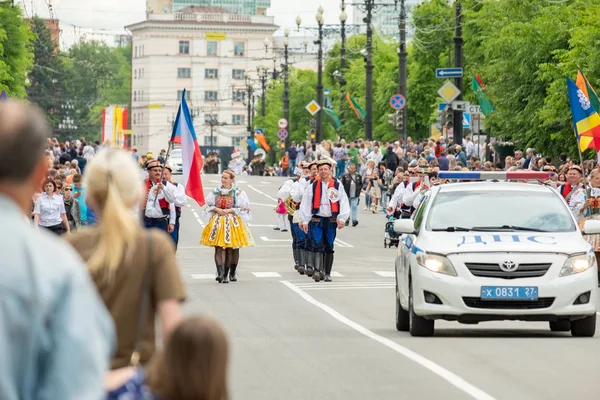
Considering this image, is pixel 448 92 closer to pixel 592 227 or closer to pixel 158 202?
pixel 158 202

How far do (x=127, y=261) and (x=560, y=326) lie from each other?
38.4 ft

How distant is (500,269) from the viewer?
50.5 ft

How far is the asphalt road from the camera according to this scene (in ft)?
38.8

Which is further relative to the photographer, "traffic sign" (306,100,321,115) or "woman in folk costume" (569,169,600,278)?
"traffic sign" (306,100,321,115)

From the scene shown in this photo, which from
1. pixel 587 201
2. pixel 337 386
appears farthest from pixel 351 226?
pixel 337 386

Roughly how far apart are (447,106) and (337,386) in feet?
107

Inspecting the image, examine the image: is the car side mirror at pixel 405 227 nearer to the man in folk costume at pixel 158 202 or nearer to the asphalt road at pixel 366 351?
the asphalt road at pixel 366 351

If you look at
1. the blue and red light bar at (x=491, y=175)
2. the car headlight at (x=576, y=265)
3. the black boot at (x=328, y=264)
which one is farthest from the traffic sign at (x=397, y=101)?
the car headlight at (x=576, y=265)

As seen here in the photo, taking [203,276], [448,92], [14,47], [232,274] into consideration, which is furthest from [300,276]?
[14,47]

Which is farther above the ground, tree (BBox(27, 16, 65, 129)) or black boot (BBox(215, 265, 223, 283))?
tree (BBox(27, 16, 65, 129))

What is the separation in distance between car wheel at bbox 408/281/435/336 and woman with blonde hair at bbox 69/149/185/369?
10.3 m

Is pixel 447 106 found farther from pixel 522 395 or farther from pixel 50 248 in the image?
pixel 50 248

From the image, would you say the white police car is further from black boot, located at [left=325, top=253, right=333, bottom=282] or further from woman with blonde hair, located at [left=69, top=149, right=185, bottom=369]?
black boot, located at [left=325, top=253, right=333, bottom=282]

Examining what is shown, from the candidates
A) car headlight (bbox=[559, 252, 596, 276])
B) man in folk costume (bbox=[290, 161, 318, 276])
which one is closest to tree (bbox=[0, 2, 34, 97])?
man in folk costume (bbox=[290, 161, 318, 276])
